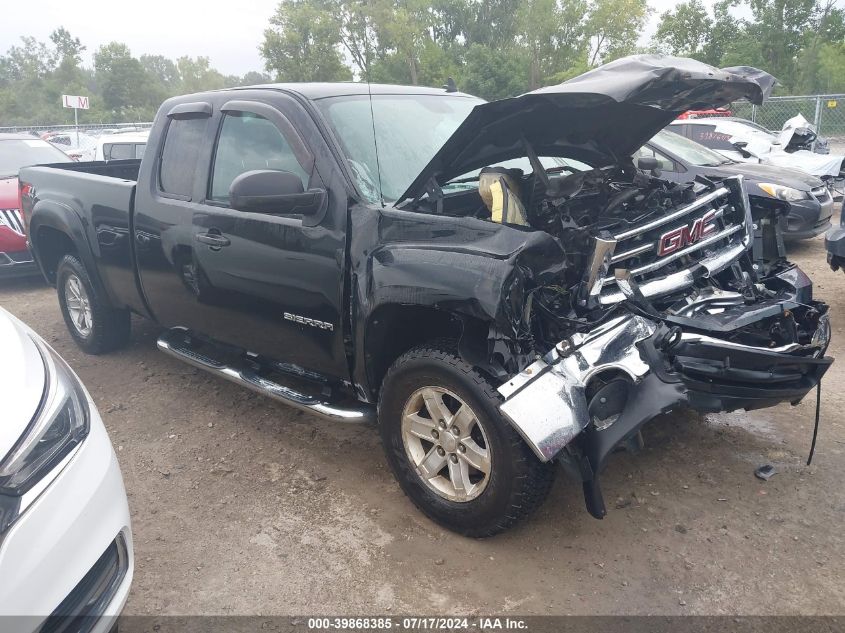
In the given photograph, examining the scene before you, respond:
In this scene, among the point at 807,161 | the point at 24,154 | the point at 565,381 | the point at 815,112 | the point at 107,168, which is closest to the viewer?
the point at 565,381

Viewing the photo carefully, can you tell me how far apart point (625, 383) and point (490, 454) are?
592 millimetres

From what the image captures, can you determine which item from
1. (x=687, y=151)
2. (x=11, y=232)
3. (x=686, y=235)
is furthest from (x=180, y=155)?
(x=687, y=151)

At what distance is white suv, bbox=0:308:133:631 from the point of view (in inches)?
64.2

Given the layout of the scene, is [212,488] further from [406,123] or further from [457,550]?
[406,123]

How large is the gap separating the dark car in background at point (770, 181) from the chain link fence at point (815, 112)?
25.4 feet

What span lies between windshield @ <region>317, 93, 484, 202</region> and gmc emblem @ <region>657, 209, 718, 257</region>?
121cm

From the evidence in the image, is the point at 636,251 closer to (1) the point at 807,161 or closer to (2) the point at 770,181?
(2) the point at 770,181

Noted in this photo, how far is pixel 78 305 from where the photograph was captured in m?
5.19

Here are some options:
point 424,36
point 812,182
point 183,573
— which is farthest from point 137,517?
point 424,36

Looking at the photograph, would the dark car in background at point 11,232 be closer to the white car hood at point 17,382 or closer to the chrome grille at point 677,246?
the white car hood at point 17,382

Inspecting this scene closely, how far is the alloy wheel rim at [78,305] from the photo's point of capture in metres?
5.02

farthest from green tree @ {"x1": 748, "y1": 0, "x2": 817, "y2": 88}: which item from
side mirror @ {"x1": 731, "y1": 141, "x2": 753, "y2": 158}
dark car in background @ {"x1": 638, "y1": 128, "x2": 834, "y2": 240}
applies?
dark car in background @ {"x1": 638, "y1": 128, "x2": 834, "y2": 240}

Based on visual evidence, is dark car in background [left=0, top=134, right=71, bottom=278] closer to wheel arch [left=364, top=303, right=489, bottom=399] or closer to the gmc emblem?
wheel arch [left=364, top=303, right=489, bottom=399]

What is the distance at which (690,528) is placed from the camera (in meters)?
2.83
